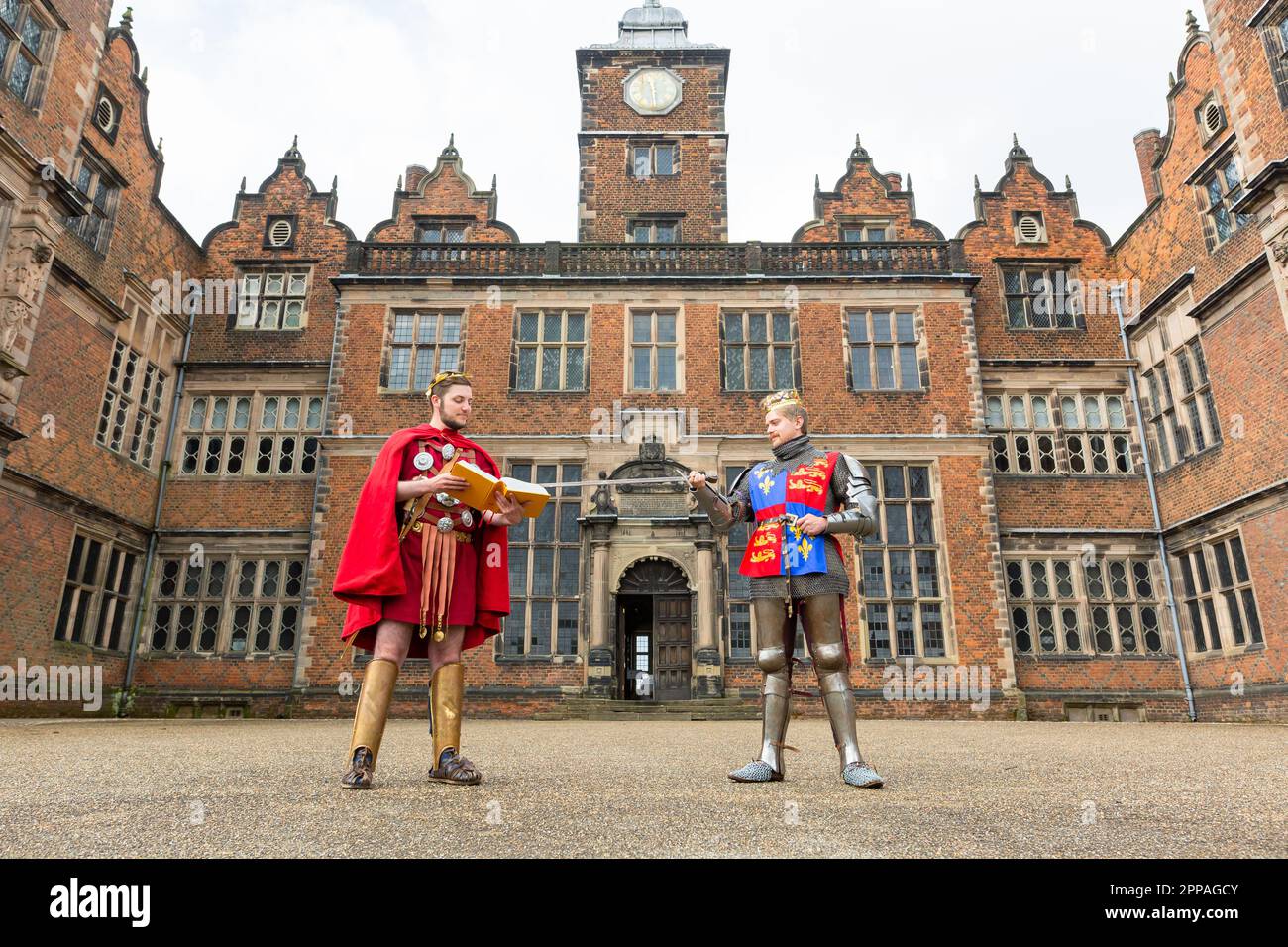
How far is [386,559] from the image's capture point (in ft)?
13.1

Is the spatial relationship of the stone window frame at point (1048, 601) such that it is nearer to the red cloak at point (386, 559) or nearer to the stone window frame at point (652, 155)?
the stone window frame at point (652, 155)

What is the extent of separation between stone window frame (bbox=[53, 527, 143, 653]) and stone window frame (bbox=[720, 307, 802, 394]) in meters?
11.4

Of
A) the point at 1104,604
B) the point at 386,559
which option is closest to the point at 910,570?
the point at 1104,604

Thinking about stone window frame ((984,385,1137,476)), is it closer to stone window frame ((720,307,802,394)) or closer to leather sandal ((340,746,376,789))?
stone window frame ((720,307,802,394))

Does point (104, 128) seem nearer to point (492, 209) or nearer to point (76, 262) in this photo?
point (76, 262)

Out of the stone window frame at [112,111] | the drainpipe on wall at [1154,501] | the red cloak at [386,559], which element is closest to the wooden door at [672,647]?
the drainpipe on wall at [1154,501]

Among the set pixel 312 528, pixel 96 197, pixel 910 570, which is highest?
pixel 96 197

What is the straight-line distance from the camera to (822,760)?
5719 mm

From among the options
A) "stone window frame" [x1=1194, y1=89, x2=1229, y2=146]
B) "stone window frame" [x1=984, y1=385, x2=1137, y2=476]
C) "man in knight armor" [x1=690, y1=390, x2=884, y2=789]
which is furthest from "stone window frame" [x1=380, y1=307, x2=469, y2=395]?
"stone window frame" [x1=1194, y1=89, x2=1229, y2=146]

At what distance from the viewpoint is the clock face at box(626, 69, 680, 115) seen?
1992 cm

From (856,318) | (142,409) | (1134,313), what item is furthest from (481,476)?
(1134,313)

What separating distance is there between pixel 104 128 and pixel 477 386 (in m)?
8.22

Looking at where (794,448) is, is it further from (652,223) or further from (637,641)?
(637,641)

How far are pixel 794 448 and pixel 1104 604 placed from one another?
12941mm
